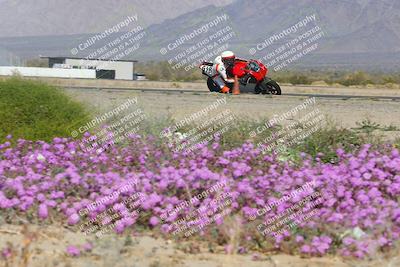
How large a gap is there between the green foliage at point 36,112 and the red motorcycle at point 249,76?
30.1 ft

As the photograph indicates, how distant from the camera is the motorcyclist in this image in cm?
1973

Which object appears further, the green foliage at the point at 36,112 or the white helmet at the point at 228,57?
the white helmet at the point at 228,57

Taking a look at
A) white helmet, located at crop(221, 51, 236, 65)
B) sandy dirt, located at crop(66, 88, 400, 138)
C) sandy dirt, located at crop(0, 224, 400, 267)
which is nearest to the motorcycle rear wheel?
white helmet, located at crop(221, 51, 236, 65)

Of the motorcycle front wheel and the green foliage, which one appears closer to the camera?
the green foliage

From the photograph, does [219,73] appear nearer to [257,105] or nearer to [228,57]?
[228,57]

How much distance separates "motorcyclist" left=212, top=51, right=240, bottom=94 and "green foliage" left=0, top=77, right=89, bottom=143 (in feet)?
28.3

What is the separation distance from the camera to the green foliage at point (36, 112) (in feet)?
33.6

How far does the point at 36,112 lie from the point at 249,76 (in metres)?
10.4

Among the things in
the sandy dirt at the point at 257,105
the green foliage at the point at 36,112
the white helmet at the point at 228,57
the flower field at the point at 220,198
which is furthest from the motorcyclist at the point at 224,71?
the flower field at the point at 220,198

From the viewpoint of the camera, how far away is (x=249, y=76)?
20.4 m

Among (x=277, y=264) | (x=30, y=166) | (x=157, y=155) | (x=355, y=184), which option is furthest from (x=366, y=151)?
(x=30, y=166)

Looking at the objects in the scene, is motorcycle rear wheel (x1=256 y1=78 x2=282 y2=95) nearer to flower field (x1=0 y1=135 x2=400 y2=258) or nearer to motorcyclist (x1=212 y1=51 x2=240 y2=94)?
motorcyclist (x1=212 y1=51 x2=240 y2=94)

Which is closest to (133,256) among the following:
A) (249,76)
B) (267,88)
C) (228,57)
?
(228,57)

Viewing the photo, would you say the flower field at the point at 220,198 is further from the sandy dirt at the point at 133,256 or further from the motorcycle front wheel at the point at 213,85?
the motorcycle front wheel at the point at 213,85
